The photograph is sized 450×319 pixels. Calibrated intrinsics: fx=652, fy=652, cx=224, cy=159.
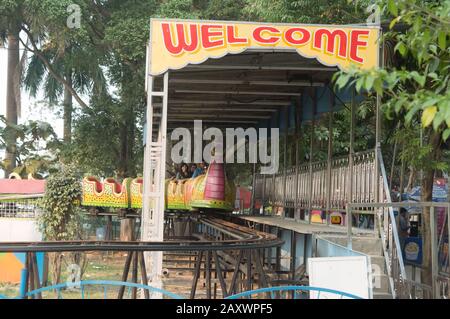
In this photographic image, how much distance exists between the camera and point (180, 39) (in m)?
8.50

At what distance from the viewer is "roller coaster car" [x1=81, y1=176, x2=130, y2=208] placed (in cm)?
1543

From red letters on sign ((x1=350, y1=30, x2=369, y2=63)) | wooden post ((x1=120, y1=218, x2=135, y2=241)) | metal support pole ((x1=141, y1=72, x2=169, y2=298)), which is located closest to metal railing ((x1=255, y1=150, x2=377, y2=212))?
red letters on sign ((x1=350, y1=30, x2=369, y2=63))

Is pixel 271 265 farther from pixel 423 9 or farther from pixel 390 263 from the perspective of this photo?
pixel 423 9

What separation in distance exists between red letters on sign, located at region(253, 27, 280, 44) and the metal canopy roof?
171 mm

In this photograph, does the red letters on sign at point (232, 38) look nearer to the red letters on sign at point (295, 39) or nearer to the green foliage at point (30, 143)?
the red letters on sign at point (295, 39)

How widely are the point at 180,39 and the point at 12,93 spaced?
89.3ft

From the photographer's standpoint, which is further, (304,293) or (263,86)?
(263,86)

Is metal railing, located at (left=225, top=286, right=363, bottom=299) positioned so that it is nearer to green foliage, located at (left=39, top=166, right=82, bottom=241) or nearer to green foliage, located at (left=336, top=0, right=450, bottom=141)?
green foliage, located at (left=336, top=0, right=450, bottom=141)

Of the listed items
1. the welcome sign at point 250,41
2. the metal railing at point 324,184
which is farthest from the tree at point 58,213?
the welcome sign at point 250,41

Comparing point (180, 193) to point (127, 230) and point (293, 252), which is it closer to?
point (293, 252)

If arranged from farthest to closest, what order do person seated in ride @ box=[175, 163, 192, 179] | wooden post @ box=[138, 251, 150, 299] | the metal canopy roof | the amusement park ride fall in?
1. person seated in ride @ box=[175, 163, 192, 179]
2. the metal canopy roof
3. the amusement park ride
4. wooden post @ box=[138, 251, 150, 299]

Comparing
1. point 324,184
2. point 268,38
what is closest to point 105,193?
point 324,184

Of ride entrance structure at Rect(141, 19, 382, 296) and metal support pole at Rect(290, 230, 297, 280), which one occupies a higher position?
ride entrance structure at Rect(141, 19, 382, 296)

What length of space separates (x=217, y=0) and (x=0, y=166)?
15264 mm
